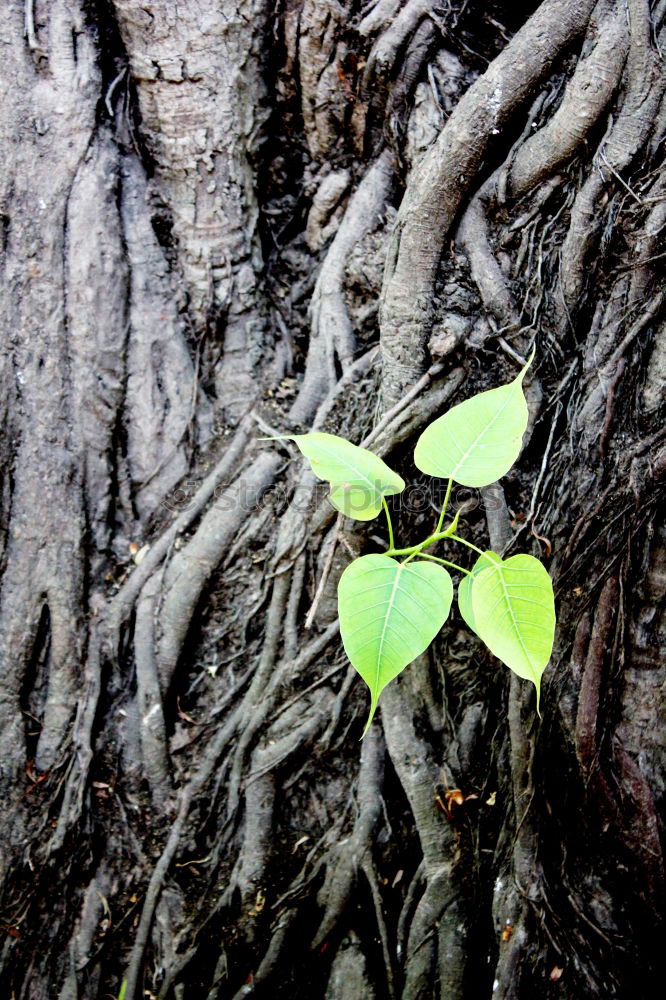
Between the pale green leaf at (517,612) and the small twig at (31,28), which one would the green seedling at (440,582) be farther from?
the small twig at (31,28)

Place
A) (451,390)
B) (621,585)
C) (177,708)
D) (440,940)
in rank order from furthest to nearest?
(177,708) < (451,390) < (440,940) < (621,585)

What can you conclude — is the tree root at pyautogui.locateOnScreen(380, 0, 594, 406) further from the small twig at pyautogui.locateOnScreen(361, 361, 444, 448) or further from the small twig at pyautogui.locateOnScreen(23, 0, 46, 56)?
the small twig at pyautogui.locateOnScreen(23, 0, 46, 56)

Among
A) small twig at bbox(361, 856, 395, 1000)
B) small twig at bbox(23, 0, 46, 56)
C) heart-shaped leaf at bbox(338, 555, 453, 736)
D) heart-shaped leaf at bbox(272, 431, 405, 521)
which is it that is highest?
small twig at bbox(23, 0, 46, 56)

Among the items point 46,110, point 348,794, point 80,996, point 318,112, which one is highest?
point 318,112

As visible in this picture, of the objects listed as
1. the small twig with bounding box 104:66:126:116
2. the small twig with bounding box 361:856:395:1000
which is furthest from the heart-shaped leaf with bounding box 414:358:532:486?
the small twig with bounding box 104:66:126:116

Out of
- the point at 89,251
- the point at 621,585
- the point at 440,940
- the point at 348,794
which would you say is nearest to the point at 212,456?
the point at 89,251

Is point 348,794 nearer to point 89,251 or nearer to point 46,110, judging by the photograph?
point 89,251

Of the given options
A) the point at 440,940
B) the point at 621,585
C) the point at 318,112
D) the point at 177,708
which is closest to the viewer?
the point at 621,585
